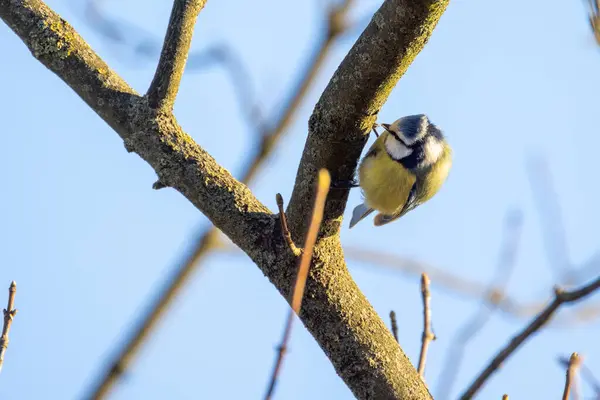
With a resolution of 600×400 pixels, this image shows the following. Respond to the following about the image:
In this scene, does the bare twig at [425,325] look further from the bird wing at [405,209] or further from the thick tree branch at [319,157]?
the bird wing at [405,209]

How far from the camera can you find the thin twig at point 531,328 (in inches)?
31.4

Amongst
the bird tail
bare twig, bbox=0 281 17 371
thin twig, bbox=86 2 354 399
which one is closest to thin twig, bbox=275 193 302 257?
bare twig, bbox=0 281 17 371

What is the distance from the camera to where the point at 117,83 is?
2160mm

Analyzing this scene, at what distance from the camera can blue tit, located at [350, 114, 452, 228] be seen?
3.01 meters

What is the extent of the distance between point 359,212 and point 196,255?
0.74 metres

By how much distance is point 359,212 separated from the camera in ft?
10.8

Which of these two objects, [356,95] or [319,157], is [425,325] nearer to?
[319,157]

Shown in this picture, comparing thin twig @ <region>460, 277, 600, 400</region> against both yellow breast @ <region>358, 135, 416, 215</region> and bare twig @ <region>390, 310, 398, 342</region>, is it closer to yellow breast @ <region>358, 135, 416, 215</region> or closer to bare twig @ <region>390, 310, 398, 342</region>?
bare twig @ <region>390, 310, 398, 342</region>

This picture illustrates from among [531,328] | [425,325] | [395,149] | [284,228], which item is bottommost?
[531,328]

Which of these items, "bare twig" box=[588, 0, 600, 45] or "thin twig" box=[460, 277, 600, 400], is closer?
"thin twig" box=[460, 277, 600, 400]

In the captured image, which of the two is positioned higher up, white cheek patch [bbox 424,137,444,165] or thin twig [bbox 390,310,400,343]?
white cheek patch [bbox 424,137,444,165]

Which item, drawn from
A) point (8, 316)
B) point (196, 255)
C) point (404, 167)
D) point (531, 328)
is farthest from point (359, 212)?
point (531, 328)

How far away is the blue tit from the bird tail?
0.07 metres

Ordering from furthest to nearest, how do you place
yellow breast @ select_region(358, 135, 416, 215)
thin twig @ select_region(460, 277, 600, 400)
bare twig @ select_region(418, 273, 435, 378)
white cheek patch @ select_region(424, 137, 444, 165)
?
1. white cheek patch @ select_region(424, 137, 444, 165)
2. yellow breast @ select_region(358, 135, 416, 215)
3. bare twig @ select_region(418, 273, 435, 378)
4. thin twig @ select_region(460, 277, 600, 400)
